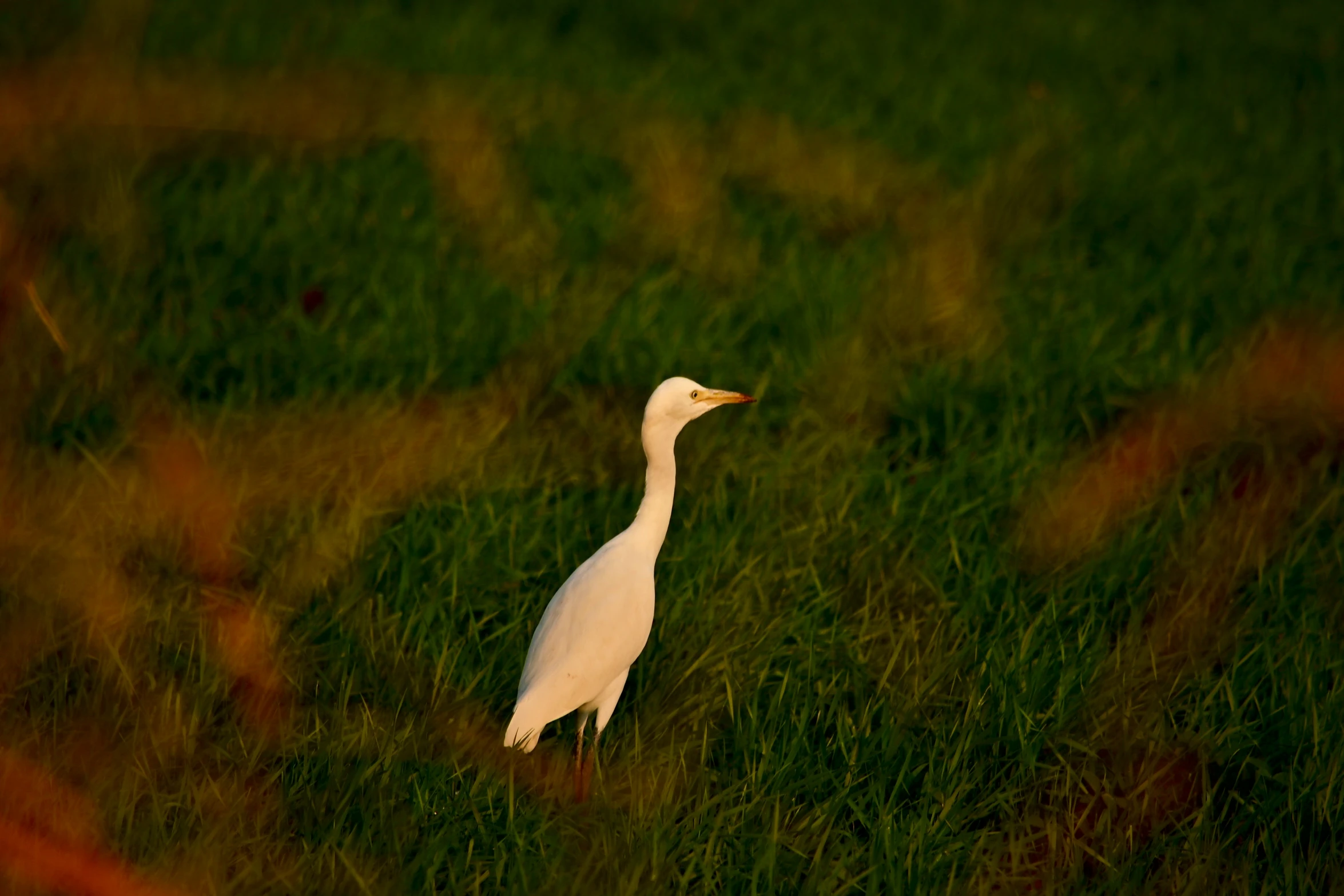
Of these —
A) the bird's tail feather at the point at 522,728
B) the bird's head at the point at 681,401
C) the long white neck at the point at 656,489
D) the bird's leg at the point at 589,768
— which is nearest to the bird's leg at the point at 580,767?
the bird's leg at the point at 589,768

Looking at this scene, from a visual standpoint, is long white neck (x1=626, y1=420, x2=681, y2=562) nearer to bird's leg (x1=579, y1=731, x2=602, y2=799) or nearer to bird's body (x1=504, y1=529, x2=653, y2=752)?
bird's body (x1=504, y1=529, x2=653, y2=752)

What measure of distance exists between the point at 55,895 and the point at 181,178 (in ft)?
12.8

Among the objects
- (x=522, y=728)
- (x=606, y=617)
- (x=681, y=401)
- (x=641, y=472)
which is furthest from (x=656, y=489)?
(x=641, y=472)

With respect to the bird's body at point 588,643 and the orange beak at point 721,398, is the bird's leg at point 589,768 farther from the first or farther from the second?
the orange beak at point 721,398

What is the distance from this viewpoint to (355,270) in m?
4.95

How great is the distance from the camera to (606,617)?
2.76m

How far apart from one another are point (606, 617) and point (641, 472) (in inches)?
49.8

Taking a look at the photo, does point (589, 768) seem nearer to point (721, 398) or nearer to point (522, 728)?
point (522, 728)

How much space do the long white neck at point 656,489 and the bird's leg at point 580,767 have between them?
393 millimetres

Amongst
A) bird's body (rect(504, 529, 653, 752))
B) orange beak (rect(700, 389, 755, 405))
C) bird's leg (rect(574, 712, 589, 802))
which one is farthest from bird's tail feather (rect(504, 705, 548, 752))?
orange beak (rect(700, 389, 755, 405))

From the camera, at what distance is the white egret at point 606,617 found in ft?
8.84

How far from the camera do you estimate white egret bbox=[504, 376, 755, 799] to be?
2.70m

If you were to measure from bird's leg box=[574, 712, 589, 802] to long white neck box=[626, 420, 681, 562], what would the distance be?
0.39m

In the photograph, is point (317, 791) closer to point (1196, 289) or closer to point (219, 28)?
point (1196, 289)
